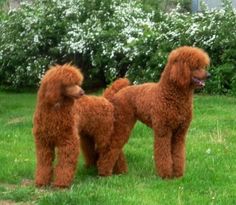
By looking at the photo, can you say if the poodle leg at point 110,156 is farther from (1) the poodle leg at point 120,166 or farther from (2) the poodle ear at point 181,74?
(2) the poodle ear at point 181,74

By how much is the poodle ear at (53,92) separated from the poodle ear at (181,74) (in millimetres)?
1404

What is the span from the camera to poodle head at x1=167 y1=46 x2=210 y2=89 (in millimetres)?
7949

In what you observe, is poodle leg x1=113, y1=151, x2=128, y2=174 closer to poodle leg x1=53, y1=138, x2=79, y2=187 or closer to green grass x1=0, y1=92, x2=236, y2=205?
green grass x1=0, y1=92, x2=236, y2=205

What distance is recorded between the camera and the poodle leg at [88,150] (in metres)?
8.95

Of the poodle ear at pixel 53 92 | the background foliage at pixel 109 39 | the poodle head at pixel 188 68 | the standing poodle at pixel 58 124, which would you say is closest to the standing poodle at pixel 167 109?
the poodle head at pixel 188 68

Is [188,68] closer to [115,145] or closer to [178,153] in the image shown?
[178,153]

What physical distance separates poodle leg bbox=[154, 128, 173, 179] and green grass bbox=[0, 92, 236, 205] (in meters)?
0.16

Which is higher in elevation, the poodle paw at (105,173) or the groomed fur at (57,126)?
the groomed fur at (57,126)

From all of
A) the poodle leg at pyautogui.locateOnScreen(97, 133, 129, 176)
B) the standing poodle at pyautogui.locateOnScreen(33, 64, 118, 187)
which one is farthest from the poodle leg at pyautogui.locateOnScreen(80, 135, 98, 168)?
the standing poodle at pyautogui.locateOnScreen(33, 64, 118, 187)

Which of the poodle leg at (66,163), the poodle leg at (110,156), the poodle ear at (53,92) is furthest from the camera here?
the poodle leg at (110,156)

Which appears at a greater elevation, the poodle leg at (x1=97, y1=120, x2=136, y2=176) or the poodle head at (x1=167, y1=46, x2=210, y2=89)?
the poodle head at (x1=167, y1=46, x2=210, y2=89)

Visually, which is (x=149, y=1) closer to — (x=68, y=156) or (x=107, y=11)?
(x=107, y=11)

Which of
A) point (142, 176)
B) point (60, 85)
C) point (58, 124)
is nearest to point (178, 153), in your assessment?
point (142, 176)

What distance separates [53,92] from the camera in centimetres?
764
